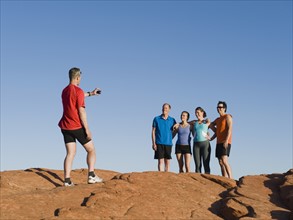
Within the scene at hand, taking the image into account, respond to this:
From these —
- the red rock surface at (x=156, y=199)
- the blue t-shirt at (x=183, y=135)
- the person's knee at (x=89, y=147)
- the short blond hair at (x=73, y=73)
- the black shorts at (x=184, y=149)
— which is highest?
the short blond hair at (x=73, y=73)

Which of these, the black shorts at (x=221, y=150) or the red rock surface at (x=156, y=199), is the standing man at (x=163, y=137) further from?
the red rock surface at (x=156, y=199)

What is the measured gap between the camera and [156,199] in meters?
8.61

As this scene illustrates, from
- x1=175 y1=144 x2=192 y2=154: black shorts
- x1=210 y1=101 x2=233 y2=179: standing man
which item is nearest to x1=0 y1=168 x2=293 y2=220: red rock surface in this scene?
x1=210 y1=101 x2=233 y2=179: standing man

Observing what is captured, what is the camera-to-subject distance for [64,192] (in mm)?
8734

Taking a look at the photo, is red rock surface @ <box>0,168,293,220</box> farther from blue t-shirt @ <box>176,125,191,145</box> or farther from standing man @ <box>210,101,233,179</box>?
blue t-shirt @ <box>176,125,191,145</box>

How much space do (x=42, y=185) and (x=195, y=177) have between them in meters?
3.68

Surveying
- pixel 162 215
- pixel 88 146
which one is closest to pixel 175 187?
pixel 162 215

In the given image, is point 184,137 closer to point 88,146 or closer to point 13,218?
point 88,146

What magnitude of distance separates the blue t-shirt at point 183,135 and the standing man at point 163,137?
0.26 metres

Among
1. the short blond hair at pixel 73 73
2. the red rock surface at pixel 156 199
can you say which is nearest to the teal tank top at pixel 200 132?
the red rock surface at pixel 156 199

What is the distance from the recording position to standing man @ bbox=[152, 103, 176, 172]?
12.3 metres

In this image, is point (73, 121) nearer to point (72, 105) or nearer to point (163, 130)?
point (72, 105)

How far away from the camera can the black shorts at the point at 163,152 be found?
40.1ft

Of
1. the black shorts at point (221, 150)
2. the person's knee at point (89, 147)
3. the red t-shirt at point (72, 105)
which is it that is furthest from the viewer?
the black shorts at point (221, 150)
